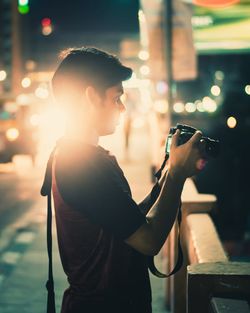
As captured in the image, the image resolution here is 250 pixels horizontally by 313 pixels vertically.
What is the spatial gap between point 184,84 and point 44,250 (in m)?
36.9

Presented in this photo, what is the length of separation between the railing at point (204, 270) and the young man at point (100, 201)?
32 centimetres

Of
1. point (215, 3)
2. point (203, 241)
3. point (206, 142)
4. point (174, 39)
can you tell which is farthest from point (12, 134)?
point (206, 142)

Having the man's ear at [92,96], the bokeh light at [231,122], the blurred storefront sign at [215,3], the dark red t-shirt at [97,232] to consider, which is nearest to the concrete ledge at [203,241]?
the dark red t-shirt at [97,232]

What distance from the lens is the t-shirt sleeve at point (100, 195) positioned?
1.97 metres

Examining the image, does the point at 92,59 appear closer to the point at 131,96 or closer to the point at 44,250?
the point at 44,250

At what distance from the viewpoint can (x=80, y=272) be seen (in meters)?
2.15

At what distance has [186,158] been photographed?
84.4 inches

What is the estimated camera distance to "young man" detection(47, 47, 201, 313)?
2.00 metres

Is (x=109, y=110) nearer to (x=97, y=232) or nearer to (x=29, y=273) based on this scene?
(x=97, y=232)

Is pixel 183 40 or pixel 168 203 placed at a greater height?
pixel 183 40

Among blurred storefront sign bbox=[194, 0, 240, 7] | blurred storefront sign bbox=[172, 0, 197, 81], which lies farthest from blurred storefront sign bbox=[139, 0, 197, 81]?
blurred storefront sign bbox=[194, 0, 240, 7]

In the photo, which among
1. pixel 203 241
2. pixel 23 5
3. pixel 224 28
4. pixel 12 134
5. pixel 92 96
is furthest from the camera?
pixel 12 134

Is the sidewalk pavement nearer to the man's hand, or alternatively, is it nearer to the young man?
the young man

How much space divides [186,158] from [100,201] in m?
0.38
